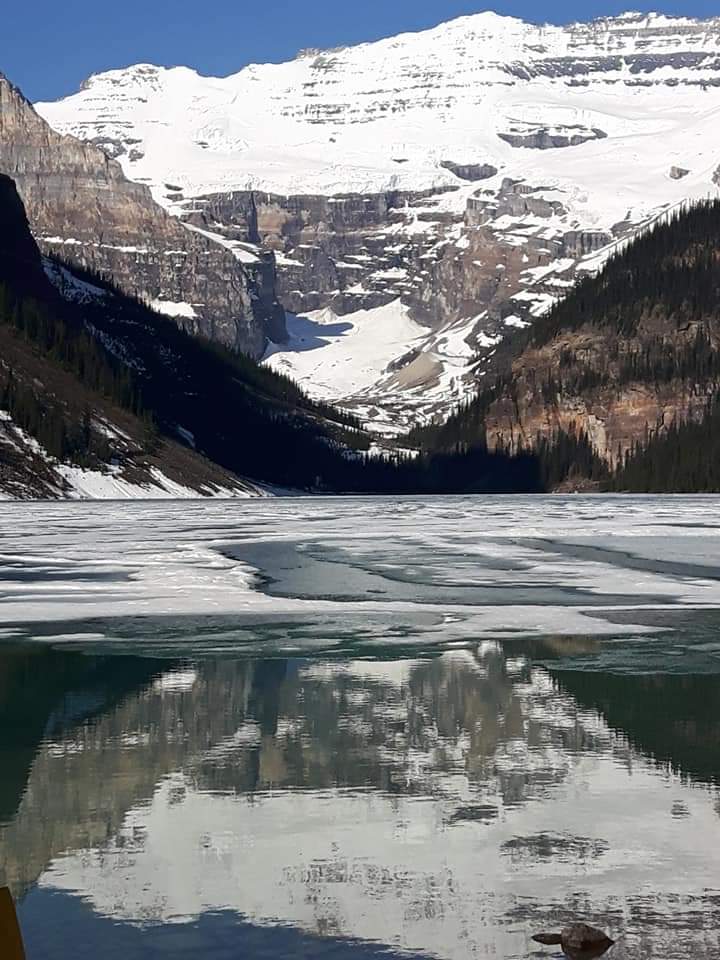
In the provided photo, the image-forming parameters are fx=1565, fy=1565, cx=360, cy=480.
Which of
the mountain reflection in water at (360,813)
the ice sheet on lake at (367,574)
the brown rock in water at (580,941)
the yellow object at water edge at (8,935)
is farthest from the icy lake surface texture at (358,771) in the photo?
the yellow object at water edge at (8,935)

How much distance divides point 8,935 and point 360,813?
32.4 ft

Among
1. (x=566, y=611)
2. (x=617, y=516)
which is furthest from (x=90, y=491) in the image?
(x=566, y=611)

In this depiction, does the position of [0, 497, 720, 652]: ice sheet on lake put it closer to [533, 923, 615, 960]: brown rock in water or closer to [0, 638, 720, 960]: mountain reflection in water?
[0, 638, 720, 960]: mountain reflection in water

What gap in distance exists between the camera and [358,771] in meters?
23.8

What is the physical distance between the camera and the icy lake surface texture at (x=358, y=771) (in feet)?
55.8

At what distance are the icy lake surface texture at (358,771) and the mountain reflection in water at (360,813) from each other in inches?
2.0

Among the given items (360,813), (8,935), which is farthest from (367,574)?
(8,935)

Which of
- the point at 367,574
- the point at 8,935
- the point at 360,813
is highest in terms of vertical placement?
the point at 8,935

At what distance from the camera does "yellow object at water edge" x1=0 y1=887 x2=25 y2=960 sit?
11.7m

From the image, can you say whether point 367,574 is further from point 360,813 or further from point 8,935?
point 8,935

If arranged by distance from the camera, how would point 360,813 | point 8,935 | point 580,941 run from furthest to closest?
point 360,813 < point 580,941 < point 8,935

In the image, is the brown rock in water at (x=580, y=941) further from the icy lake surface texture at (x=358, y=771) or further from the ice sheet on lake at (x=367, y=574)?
the ice sheet on lake at (x=367, y=574)

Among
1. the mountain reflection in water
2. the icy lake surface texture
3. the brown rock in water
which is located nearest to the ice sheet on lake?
the icy lake surface texture

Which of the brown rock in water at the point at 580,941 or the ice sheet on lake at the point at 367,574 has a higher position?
the brown rock in water at the point at 580,941
